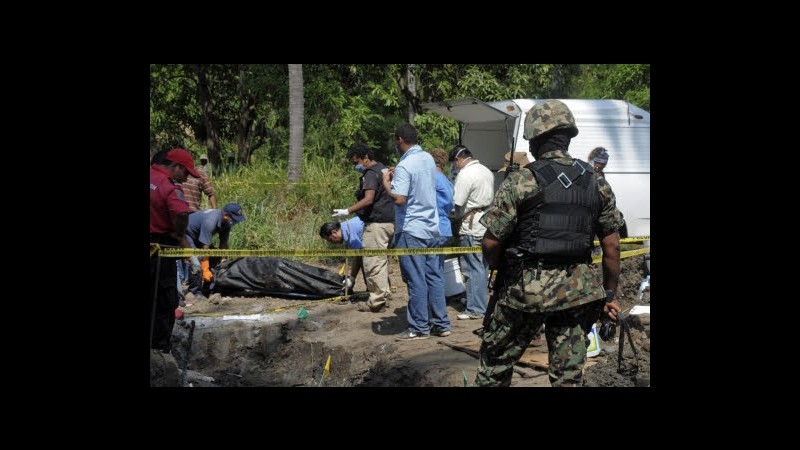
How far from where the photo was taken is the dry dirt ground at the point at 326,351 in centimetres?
613

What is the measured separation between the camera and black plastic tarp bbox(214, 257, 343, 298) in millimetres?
9234

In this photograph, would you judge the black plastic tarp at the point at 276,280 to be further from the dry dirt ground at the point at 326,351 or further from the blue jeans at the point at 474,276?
the blue jeans at the point at 474,276

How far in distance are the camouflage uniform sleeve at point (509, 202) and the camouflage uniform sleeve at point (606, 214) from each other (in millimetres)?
430

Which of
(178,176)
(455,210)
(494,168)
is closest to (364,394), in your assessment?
(178,176)

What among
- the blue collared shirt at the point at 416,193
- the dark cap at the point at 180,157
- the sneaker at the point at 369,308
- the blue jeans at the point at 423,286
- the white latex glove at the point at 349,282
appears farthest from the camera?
the white latex glove at the point at 349,282

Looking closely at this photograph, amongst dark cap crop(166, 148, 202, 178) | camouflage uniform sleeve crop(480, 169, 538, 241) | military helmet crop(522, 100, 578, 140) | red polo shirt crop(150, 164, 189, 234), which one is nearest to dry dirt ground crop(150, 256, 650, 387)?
red polo shirt crop(150, 164, 189, 234)

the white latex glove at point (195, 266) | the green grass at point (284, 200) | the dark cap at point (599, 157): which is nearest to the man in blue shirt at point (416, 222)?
the dark cap at point (599, 157)

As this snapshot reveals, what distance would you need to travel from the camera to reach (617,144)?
10.4 m

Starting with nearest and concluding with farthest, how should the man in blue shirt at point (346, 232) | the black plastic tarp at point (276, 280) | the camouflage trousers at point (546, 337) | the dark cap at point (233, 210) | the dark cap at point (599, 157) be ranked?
1. the camouflage trousers at point (546, 337)
2. the man in blue shirt at point (346, 232)
3. the dark cap at point (599, 157)
4. the black plastic tarp at point (276, 280)
5. the dark cap at point (233, 210)

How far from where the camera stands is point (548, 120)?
13.9ft

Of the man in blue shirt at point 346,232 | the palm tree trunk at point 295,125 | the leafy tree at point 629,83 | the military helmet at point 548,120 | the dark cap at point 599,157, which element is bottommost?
the man in blue shirt at point 346,232

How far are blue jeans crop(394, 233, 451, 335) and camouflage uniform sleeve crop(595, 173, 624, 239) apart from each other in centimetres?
275

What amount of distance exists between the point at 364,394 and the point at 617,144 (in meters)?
A: 7.53

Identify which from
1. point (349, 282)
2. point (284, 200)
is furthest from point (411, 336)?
point (284, 200)
